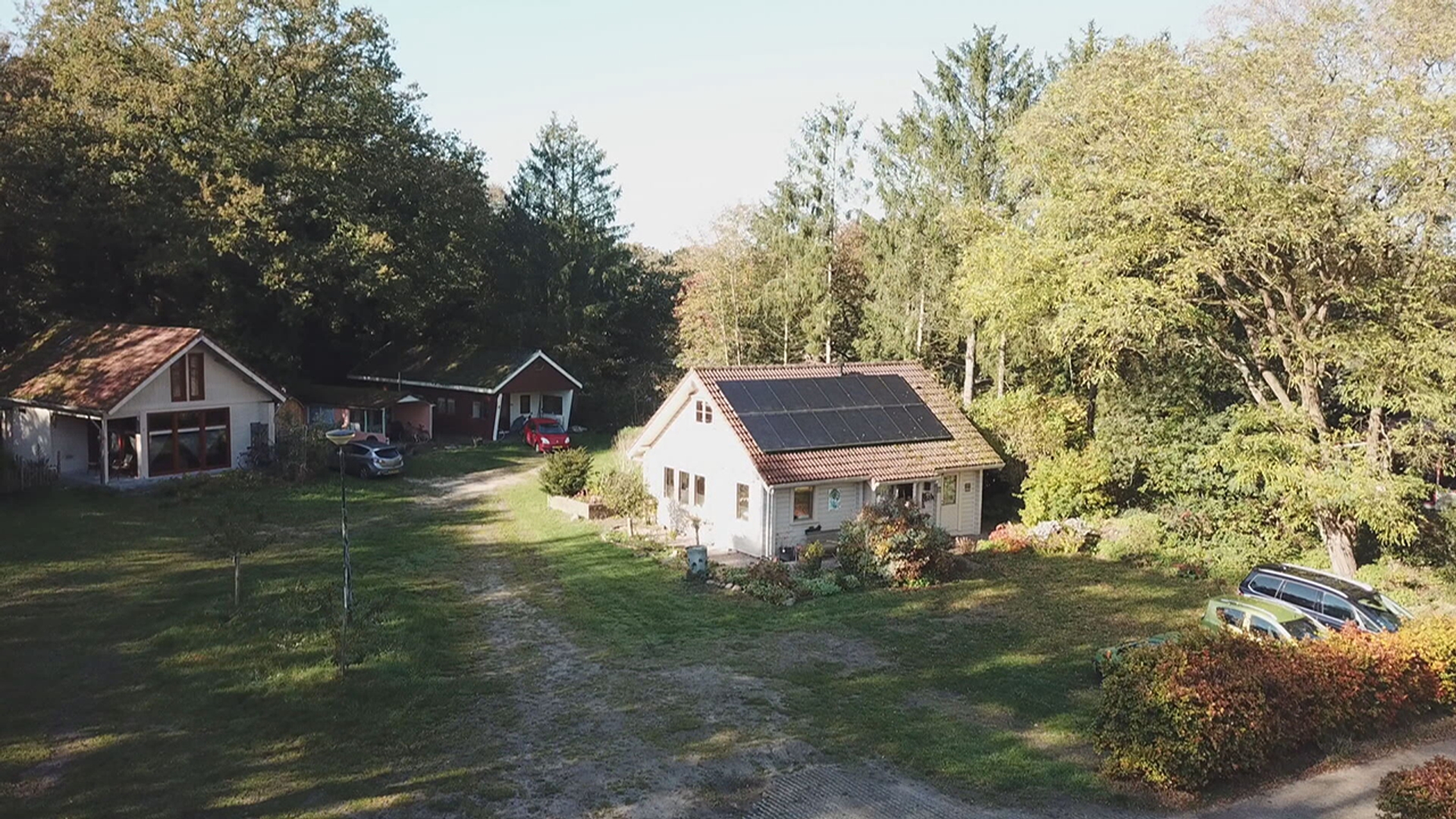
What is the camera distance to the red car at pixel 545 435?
4422 centimetres

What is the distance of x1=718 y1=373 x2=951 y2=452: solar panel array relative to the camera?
2748cm

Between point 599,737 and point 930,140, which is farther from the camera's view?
point 930,140

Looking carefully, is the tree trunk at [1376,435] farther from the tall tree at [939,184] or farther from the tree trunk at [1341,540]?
the tall tree at [939,184]

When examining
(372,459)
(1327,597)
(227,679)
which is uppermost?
(372,459)

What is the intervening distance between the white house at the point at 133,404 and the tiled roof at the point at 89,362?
44 mm

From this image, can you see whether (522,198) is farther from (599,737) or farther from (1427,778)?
(1427,778)

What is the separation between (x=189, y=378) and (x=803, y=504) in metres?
22.3

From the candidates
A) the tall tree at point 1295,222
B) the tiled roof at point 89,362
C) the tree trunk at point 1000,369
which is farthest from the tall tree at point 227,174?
the tall tree at point 1295,222

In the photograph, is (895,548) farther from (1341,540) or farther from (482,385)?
(482,385)

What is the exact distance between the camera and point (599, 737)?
14.3m

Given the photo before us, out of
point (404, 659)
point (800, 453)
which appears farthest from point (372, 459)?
point (404, 659)

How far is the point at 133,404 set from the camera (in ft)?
107

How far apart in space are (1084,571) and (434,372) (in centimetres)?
3446

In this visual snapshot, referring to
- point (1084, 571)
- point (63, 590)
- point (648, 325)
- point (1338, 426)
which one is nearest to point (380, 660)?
point (63, 590)
